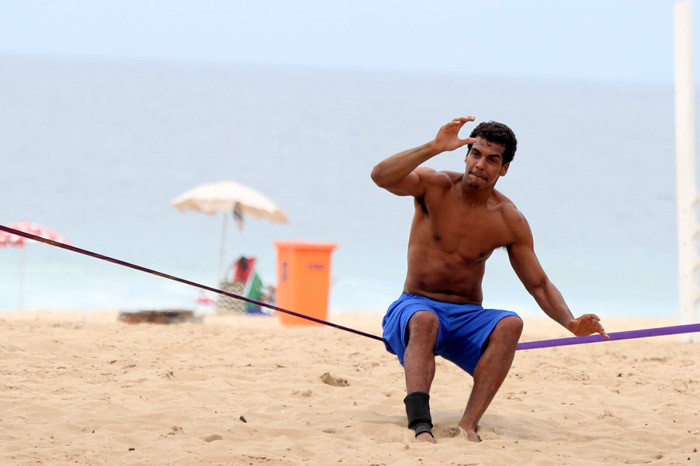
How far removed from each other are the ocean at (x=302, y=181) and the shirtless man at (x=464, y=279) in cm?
1401

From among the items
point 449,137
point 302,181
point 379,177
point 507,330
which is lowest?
point 507,330

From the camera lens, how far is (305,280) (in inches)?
445

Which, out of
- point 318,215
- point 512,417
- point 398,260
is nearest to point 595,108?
point 318,215

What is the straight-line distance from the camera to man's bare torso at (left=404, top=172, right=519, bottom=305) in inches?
193

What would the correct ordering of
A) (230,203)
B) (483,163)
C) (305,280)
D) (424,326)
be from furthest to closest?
(230,203), (305,280), (483,163), (424,326)

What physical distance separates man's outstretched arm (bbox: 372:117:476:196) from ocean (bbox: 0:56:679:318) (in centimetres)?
1435

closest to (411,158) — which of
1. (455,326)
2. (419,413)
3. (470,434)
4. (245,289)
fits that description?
(455,326)

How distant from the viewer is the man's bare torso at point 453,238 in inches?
193

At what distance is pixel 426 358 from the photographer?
467 centimetres

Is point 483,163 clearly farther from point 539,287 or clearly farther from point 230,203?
point 230,203

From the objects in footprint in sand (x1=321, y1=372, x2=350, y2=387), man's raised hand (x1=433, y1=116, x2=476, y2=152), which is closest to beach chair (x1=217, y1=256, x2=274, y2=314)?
footprint in sand (x1=321, y1=372, x2=350, y2=387)

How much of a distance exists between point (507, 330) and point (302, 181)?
3633 cm

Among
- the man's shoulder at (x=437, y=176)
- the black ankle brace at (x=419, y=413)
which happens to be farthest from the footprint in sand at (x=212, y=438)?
the man's shoulder at (x=437, y=176)

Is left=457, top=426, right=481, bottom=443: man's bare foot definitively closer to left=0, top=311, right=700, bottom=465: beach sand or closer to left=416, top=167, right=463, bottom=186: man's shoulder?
left=0, top=311, right=700, bottom=465: beach sand
